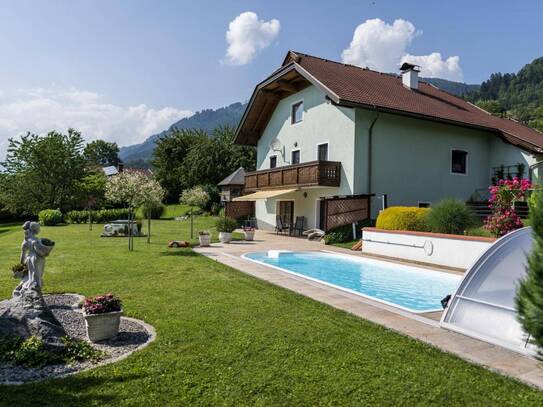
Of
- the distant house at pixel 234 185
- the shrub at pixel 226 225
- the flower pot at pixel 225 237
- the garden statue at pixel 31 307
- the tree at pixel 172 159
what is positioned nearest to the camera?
the garden statue at pixel 31 307

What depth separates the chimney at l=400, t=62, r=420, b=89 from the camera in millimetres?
29219

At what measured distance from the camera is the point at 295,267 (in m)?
15.1

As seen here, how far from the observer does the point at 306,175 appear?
960 inches

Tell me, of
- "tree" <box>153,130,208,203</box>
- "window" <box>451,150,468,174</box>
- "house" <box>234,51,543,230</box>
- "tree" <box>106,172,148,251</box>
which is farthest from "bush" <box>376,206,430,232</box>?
"tree" <box>153,130,208,203</box>

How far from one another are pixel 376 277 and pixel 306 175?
11.9 meters

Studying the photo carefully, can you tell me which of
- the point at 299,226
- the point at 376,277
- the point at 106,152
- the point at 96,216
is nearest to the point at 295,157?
the point at 299,226

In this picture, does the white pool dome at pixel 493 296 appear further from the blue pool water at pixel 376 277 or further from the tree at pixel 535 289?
the tree at pixel 535 289

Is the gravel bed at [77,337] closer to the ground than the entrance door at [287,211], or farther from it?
closer to the ground

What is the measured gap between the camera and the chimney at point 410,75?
2922 cm

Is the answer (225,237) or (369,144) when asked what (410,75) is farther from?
(225,237)

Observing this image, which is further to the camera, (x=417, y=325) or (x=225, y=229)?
(x=225, y=229)

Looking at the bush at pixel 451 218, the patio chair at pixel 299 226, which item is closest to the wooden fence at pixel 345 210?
the patio chair at pixel 299 226

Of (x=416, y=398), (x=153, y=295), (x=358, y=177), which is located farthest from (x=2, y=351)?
(x=358, y=177)

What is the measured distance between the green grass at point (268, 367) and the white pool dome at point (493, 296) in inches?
44.8
